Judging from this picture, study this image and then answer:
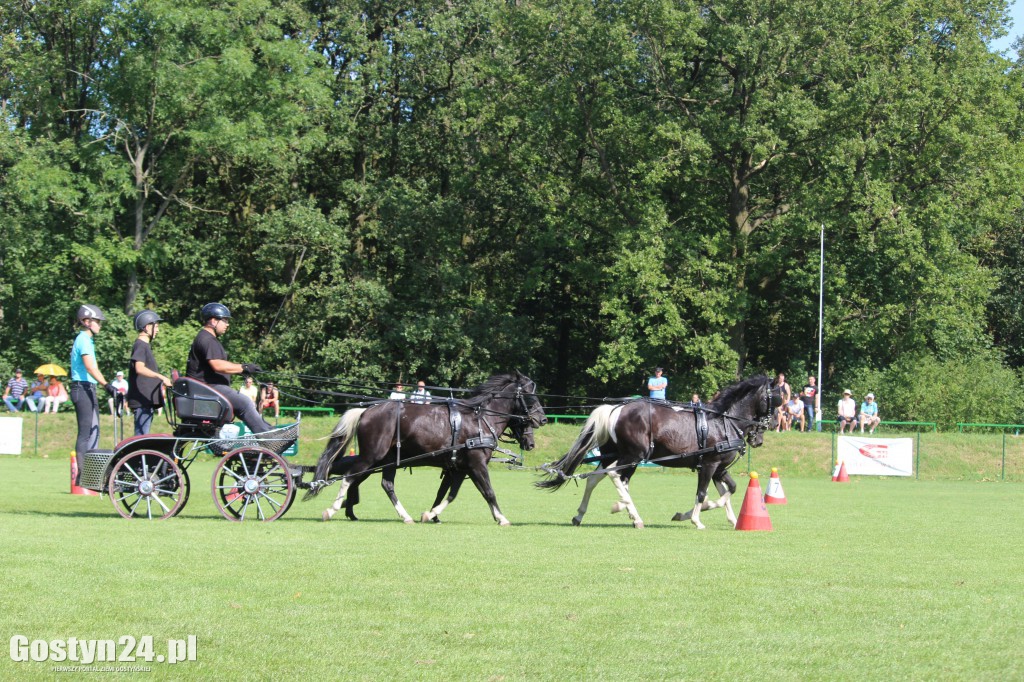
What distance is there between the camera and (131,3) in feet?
137

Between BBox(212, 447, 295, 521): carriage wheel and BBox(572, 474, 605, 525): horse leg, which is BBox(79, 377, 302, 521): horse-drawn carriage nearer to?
BBox(212, 447, 295, 521): carriage wheel

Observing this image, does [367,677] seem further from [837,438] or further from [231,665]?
[837,438]

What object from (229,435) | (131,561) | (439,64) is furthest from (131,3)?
(131,561)

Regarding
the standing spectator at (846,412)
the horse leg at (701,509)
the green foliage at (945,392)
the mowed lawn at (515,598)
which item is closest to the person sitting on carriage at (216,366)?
the mowed lawn at (515,598)

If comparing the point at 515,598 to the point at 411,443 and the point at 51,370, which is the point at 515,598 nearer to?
the point at 411,443

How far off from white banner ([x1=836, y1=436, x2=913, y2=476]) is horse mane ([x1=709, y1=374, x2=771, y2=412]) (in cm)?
1990

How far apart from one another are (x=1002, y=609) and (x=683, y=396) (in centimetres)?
3315

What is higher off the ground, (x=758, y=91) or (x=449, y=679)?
(x=758, y=91)

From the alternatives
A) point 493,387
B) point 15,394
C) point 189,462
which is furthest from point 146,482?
point 15,394

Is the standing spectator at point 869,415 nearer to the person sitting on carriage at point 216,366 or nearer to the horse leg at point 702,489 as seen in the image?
the horse leg at point 702,489

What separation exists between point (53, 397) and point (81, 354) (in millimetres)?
Answer: 26563

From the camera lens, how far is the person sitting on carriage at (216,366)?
556 inches

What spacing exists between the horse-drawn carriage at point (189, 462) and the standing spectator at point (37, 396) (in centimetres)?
2697

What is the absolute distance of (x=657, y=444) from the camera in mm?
16250
